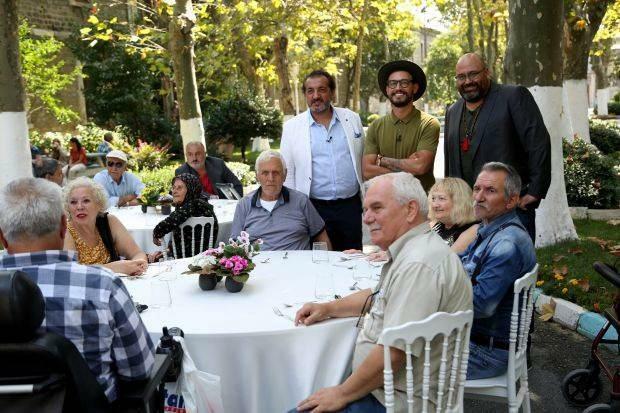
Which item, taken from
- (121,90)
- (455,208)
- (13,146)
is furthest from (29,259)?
(121,90)

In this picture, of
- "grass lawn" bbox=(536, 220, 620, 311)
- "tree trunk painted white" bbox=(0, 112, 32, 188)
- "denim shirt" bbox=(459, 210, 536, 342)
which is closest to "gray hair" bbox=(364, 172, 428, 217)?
"denim shirt" bbox=(459, 210, 536, 342)

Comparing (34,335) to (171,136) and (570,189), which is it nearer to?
(570,189)

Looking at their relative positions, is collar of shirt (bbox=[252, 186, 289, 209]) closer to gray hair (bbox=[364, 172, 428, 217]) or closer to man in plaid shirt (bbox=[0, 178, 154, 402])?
gray hair (bbox=[364, 172, 428, 217])

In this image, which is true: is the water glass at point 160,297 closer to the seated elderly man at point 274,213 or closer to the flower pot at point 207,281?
the flower pot at point 207,281

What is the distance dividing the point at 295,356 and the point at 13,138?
21.7ft

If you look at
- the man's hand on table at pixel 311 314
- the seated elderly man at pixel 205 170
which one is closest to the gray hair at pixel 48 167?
the seated elderly man at pixel 205 170

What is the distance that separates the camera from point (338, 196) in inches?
209

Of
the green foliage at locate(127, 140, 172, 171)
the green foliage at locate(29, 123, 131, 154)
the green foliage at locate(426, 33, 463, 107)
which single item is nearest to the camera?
the green foliage at locate(127, 140, 172, 171)

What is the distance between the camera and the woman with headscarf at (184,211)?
530 centimetres

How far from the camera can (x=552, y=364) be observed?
4.68 metres

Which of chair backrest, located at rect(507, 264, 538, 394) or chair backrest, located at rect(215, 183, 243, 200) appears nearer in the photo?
chair backrest, located at rect(507, 264, 538, 394)

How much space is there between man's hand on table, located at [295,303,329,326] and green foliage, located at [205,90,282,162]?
57.5 ft

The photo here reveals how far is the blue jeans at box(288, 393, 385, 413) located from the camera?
A: 8.34 ft

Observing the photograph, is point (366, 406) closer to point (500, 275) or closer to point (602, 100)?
point (500, 275)
